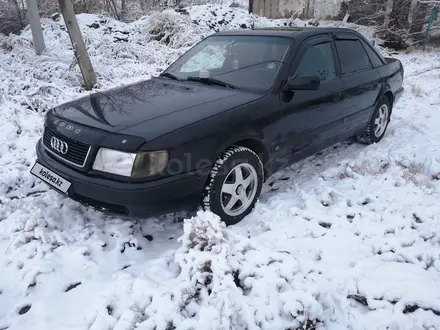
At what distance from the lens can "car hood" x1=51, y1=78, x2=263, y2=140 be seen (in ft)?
8.64

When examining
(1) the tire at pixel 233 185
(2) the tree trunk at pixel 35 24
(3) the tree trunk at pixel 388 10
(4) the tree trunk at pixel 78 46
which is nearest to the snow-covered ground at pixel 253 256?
(1) the tire at pixel 233 185

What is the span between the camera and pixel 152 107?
9.61 feet

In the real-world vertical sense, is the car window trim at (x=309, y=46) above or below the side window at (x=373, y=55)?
above

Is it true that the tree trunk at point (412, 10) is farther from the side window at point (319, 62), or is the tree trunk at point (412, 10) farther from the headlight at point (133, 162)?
the headlight at point (133, 162)

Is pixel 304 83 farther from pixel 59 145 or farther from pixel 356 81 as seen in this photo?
pixel 59 145

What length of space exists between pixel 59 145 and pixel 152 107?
75 centimetres

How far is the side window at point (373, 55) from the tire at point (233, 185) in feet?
8.19

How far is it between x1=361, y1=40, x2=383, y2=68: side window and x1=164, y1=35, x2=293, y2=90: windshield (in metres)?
1.62

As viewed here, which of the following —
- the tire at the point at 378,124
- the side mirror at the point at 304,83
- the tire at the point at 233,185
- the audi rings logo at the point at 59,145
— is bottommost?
the tire at the point at 378,124

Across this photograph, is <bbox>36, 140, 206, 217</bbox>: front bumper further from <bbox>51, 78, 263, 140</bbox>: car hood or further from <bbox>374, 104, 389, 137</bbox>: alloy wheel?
<bbox>374, 104, 389, 137</bbox>: alloy wheel

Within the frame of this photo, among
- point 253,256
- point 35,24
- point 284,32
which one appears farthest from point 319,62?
point 35,24

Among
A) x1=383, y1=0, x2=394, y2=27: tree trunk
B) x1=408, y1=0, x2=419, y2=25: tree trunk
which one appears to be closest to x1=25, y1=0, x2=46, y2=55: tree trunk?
x1=383, y1=0, x2=394, y2=27: tree trunk

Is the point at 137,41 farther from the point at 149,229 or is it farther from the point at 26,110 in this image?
the point at 149,229

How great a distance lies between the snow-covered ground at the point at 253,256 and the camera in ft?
6.95
